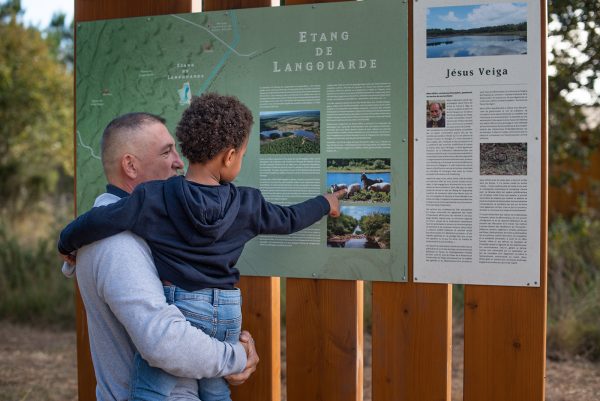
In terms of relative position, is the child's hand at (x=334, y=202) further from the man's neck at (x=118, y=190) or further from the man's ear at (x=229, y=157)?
the man's neck at (x=118, y=190)

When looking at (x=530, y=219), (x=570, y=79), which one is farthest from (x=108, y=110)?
(x=570, y=79)

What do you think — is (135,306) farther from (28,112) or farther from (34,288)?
(28,112)

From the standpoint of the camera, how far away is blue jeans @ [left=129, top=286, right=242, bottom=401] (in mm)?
2242

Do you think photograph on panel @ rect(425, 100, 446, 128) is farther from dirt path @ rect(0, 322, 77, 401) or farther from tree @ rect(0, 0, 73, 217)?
tree @ rect(0, 0, 73, 217)

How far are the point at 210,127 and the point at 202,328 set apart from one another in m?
0.71

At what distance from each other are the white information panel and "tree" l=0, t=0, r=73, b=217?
12.4 metres

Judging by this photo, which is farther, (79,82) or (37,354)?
(37,354)

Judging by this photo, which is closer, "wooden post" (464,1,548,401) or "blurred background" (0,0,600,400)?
"wooden post" (464,1,548,401)

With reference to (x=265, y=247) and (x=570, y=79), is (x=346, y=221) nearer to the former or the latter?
(x=265, y=247)

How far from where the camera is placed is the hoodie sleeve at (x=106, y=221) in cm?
220

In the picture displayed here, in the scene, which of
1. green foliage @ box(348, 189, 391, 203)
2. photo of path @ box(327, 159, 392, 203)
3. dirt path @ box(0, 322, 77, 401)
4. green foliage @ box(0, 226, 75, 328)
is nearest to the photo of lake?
photo of path @ box(327, 159, 392, 203)

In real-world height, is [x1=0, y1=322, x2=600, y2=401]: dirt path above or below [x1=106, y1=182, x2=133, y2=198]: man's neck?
below

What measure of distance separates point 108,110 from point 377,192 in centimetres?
153

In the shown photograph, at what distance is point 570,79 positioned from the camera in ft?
15.9
